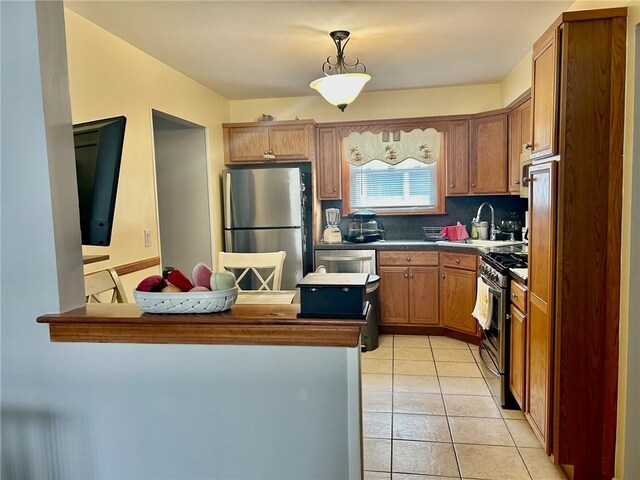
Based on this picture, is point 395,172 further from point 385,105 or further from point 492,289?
point 492,289

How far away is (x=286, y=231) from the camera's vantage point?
4.09m

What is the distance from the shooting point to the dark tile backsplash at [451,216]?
433cm

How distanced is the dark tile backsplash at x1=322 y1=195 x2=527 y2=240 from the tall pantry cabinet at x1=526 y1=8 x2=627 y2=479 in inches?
94.9

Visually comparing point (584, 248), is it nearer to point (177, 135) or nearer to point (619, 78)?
point (619, 78)

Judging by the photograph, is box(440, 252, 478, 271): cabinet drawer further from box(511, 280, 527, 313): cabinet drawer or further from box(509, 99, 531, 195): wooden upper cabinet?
box(511, 280, 527, 313): cabinet drawer

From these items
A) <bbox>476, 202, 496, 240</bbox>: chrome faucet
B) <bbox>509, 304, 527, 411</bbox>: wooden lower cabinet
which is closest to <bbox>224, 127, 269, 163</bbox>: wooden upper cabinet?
<bbox>476, 202, 496, 240</bbox>: chrome faucet

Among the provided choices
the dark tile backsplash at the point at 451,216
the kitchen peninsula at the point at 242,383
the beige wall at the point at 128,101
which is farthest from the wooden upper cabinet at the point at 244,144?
the kitchen peninsula at the point at 242,383

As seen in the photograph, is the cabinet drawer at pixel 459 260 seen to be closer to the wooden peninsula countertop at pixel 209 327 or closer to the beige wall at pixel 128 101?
the beige wall at pixel 128 101

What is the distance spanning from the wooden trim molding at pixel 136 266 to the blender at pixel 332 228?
1806mm

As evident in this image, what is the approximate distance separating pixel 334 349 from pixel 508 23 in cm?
256

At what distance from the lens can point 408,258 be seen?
13.6ft

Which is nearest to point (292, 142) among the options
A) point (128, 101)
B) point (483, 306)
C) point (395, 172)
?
point (395, 172)

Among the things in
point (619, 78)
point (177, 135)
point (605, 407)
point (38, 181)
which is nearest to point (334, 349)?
point (38, 181)

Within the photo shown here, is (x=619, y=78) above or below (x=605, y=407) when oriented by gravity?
above
